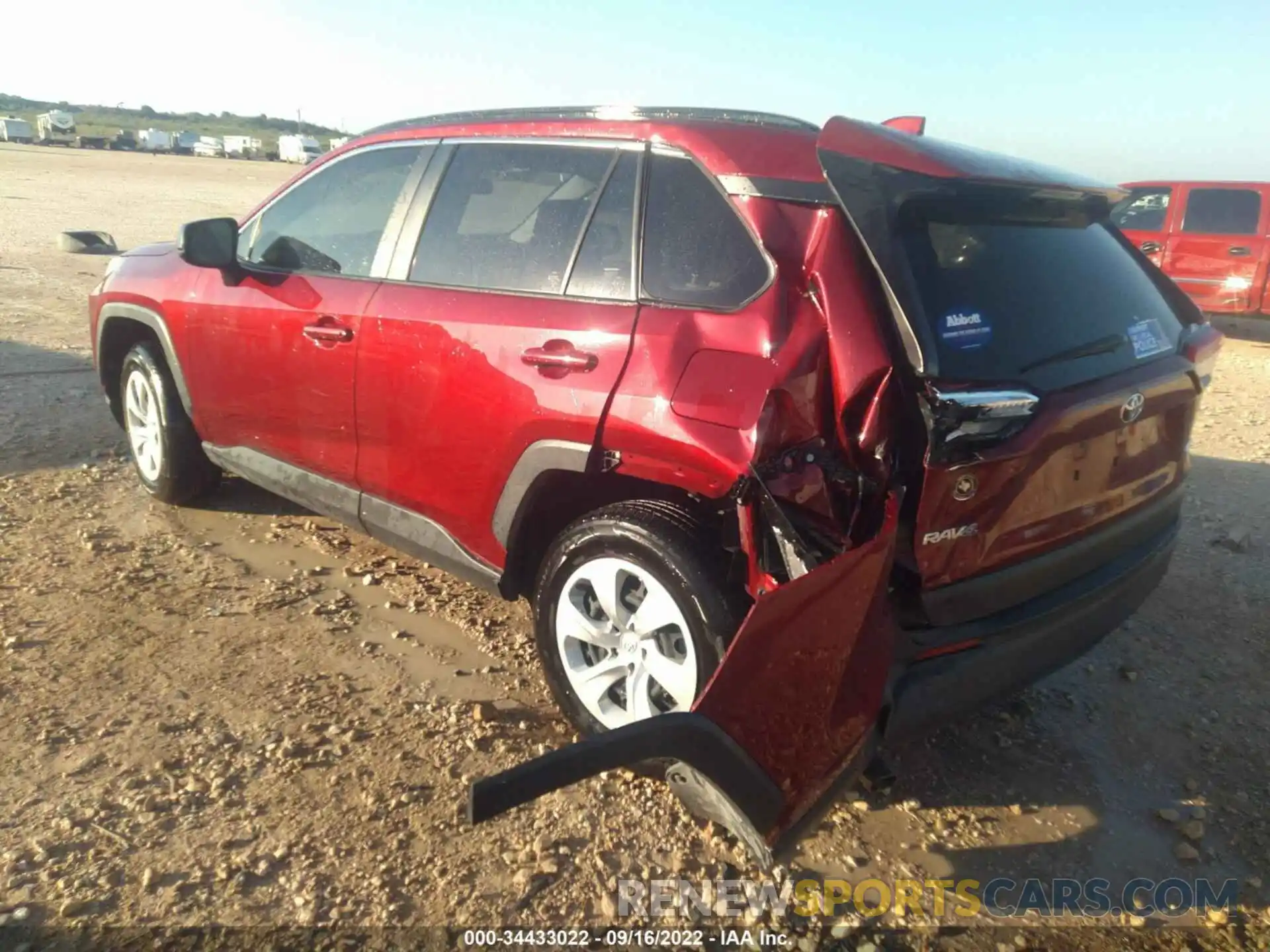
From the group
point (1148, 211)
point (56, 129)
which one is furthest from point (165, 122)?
point (1148, 211)

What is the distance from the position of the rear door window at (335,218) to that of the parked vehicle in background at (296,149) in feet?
222

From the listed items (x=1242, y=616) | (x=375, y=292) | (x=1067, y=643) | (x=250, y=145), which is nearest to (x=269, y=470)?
(x=375, y=292)

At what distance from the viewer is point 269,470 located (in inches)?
161

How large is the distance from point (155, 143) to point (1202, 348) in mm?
73267

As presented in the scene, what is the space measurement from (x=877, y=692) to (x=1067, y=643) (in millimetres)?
817

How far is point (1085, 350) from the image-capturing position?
2.65 m

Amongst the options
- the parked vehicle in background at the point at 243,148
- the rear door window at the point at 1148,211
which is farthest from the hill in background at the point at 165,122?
the rear door window at the point at 1148,211

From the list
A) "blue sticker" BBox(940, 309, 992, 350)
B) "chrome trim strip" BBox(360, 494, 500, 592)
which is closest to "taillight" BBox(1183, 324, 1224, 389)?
"blue sticker" BBox(940, 309, 992, 350)

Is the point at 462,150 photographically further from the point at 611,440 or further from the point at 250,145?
the point at 250,145

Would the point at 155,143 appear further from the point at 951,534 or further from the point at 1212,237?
the point at 951,534

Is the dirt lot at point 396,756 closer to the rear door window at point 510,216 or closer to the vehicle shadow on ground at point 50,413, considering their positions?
the vehicle shadow on ground at point 50,413

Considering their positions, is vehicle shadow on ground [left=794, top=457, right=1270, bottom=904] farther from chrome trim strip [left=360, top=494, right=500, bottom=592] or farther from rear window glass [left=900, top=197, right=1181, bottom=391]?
chrome trim strip [left=360, top=494, right=500, bottom=592]

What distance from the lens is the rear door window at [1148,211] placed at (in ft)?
39.7

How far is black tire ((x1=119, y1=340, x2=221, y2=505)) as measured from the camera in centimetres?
454
